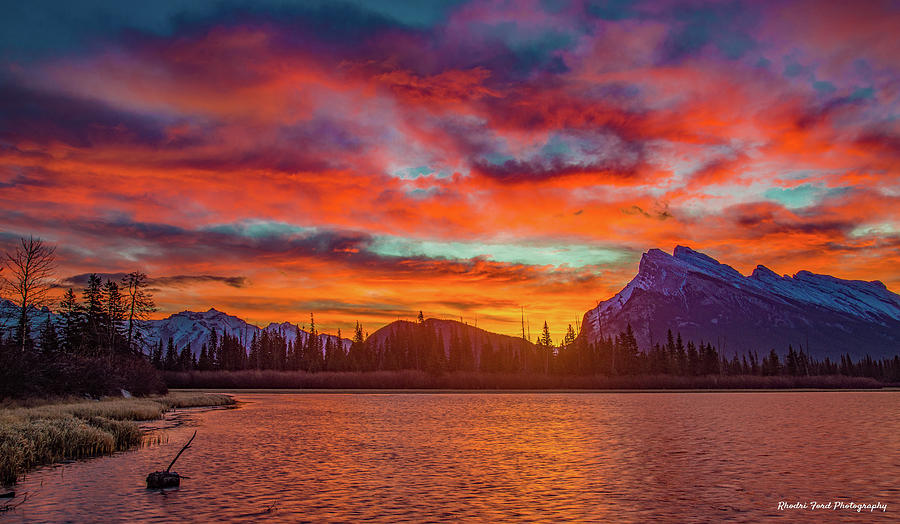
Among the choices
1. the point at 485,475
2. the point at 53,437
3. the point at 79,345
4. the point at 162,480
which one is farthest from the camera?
the point at 79,345

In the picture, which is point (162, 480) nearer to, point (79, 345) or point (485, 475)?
point (485, 475)

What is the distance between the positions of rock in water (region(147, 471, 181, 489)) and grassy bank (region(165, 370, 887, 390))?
324 feet

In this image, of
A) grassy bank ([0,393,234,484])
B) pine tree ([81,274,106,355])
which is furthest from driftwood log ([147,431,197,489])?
pine tree ([81,274,106,355])

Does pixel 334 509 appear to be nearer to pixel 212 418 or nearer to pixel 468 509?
pixel 468 509

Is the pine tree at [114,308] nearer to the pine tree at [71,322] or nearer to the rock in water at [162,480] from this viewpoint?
the pine tree at [71,322]

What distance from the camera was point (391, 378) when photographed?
417 ft

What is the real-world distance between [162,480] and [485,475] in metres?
12.1

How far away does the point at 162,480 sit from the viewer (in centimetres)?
2192

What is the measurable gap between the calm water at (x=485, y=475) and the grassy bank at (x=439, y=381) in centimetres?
7682

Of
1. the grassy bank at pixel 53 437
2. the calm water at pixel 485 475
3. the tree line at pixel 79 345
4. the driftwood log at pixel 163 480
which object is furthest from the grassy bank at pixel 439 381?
the driftwood log at pixel 163 480

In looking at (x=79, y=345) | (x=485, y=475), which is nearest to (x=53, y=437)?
(x=485, y=475)

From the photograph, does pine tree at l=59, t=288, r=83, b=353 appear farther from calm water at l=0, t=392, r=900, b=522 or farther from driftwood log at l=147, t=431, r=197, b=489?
driftwood log at l=147, t=431, r=197, b=489

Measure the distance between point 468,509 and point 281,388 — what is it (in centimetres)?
11714

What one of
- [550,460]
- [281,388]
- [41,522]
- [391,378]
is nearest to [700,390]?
[391,378]
